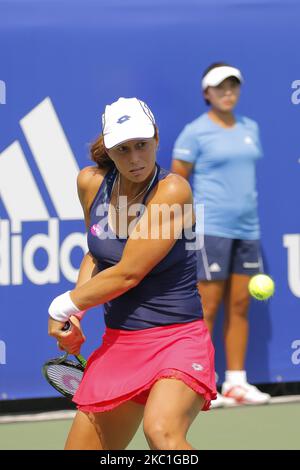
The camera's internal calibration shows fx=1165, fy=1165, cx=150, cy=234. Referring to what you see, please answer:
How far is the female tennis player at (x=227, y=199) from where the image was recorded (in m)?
6.63

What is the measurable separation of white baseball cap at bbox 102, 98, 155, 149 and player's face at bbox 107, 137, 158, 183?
0.03m

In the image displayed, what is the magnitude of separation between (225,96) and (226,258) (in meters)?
0.93

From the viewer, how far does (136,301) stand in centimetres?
405

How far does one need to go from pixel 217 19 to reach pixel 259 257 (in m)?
1.39

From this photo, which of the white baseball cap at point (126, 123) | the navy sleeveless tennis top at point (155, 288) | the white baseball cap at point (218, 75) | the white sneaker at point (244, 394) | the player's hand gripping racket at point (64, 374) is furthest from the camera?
the white sneaker at point (244, 394)

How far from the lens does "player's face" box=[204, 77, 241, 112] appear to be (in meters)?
6.62

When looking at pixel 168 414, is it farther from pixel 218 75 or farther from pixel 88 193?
pixel 218 75

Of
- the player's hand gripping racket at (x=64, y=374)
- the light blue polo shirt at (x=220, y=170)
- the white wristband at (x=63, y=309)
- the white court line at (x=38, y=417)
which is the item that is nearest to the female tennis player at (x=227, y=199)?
the light blue polo shirt at (x=220, y=170)

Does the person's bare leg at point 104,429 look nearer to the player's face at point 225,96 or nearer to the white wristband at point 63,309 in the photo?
the white wristband at point 63,309

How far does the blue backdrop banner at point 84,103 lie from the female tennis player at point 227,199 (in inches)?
4.2

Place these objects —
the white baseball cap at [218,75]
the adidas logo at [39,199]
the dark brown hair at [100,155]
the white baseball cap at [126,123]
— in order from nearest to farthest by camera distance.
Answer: the white baseball cap at [126,123], the dark brown hair at [100,155], the adidas logo at [39,199], the white baseball cap at [218,75]

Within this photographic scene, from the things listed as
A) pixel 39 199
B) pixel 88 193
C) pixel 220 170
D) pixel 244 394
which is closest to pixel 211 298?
pixel 244 394
